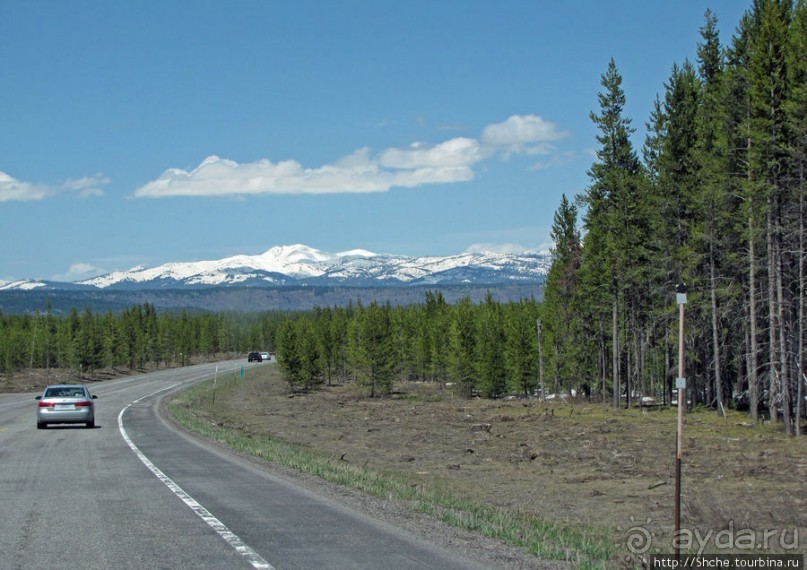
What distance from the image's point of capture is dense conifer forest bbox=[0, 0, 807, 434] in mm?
33562

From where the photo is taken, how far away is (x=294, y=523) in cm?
1170

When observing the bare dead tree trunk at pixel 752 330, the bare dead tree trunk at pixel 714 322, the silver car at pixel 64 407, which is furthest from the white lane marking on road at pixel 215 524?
the bare dead tree trunk at pixel 714 322

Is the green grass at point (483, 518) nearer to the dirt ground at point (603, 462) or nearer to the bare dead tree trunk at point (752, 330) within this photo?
the dirt ground at point (603, 462)

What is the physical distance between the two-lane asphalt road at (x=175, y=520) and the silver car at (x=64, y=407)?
963 cm

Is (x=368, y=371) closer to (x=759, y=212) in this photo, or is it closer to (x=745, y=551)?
(x=759, y=212)

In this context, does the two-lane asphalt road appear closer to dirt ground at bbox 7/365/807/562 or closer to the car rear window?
dirt ground at bbox 7/365/807/562

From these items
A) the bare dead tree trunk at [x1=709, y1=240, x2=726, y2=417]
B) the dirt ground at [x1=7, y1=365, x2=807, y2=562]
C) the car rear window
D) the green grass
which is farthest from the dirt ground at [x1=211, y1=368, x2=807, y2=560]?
the car rear window

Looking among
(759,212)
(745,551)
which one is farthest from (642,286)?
(745,551)

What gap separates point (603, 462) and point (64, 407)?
68.1ft

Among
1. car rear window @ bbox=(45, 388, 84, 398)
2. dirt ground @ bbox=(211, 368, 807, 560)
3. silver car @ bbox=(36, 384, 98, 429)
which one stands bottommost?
dirt ground @ bbox=(211, 368, 807, 560)

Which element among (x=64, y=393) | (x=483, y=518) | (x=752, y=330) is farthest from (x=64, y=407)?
(x=752, y=330)

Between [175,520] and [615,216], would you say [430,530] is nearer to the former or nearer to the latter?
[175,520]

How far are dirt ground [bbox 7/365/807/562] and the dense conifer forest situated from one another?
4.02 meters

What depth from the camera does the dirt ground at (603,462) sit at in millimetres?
14359
